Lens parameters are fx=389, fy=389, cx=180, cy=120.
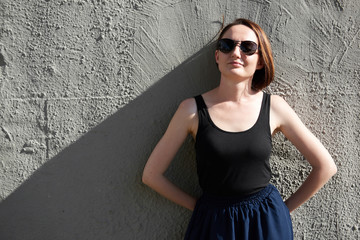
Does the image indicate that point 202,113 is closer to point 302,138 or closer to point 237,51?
point 237,51

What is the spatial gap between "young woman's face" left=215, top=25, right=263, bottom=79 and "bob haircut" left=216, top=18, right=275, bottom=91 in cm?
3

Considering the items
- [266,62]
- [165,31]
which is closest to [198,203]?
[266,62]

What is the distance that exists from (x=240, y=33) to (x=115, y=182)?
1.11m

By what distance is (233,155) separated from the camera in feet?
6.11

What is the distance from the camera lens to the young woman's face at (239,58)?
6.22 ft

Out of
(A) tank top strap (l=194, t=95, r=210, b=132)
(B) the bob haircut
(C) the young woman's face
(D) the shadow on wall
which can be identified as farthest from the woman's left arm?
(D) the shadow on wall

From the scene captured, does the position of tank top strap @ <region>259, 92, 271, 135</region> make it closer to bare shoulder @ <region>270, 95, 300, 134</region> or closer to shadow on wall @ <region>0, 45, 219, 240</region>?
bare shoulder @ <region>270, 95, 300, 134</region>

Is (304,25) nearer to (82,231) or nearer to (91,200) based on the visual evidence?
(91,200)

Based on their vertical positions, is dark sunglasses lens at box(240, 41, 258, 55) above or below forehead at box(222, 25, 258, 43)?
below

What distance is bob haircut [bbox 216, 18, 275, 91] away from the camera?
6.45 feet

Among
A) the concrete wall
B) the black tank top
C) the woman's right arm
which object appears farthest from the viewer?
the concrete wall

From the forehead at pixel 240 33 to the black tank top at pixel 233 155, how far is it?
0.35 metres

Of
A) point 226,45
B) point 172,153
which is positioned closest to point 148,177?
point 172,153

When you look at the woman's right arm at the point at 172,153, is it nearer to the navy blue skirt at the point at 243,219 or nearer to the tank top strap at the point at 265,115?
the navy blue skirt at the point at 243,219
